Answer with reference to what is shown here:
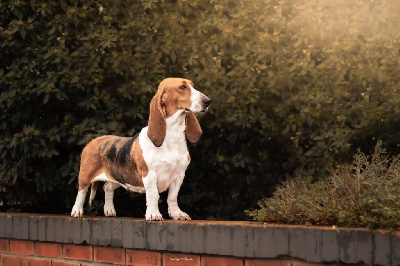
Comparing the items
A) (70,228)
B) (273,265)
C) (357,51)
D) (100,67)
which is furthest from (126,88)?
(273,265)

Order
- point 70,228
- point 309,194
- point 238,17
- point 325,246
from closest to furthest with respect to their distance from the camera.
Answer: point 325,246 < point 309,194 < point 70,228 < point 238,17

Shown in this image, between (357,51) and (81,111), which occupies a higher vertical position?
(357,51)

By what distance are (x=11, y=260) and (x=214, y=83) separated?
98.4 inches

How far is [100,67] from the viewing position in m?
7.15

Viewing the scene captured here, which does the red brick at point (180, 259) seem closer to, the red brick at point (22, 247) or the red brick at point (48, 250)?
the red brick at point (48, 250)

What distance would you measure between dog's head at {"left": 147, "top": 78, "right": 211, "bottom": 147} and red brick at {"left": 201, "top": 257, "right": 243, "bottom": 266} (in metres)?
0.94

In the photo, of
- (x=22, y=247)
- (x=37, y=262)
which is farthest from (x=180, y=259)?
(x=22, y=247)

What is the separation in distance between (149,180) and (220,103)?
154 cm

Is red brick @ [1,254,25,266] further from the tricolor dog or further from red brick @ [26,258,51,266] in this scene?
the tricolor dog

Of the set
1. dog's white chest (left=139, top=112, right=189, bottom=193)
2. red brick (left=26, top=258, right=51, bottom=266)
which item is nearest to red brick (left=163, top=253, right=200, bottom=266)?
dog's white chest (left=139, top=112, right=189, bottom=193)

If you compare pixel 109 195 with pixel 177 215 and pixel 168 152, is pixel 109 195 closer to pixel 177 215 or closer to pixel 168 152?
pixel 177 215

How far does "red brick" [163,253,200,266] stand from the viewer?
17.8 feet

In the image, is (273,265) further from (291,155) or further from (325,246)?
(291,155)

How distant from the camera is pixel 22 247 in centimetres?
678
